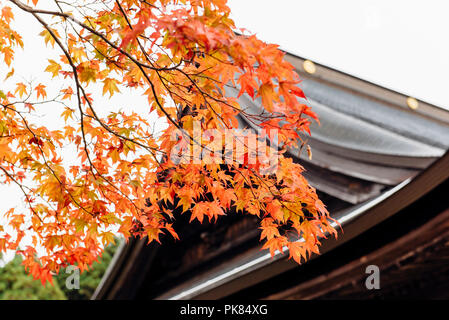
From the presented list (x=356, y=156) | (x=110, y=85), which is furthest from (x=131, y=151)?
(x=356, y=156)

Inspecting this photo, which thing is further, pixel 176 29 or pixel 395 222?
pixel 395 222

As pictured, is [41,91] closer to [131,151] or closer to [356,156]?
[131,151]

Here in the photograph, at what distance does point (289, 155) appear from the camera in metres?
4.09

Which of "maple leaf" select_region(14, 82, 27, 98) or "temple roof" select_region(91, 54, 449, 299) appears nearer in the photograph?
"temple roof" select_region(91, 54, 449, 299)

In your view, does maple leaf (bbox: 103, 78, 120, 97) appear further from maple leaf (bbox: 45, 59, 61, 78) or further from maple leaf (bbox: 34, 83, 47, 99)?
maple leaf (bbox: 34, 83, 47, 99)

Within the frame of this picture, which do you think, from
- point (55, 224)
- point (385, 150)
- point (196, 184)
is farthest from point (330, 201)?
point (55, 224)

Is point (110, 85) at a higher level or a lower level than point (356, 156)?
lower

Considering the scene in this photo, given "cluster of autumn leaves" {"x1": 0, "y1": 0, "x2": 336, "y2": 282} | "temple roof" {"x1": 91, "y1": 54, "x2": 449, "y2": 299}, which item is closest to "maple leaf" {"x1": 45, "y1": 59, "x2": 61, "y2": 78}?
"cluster of autumn leaves" {"x1": 0, "y1": 0, "x2": 336, "y2": 282}

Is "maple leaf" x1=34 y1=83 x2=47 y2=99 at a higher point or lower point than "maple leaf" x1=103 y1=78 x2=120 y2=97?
higher

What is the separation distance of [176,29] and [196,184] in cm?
121

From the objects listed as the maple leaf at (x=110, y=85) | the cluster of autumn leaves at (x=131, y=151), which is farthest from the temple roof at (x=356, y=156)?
the maple leaf at (x=110, y=85)

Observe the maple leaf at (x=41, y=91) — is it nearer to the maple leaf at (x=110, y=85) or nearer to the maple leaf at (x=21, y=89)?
the maple leaf at (x=21, y=89)

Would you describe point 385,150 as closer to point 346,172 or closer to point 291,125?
point 346,172
